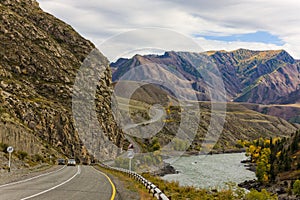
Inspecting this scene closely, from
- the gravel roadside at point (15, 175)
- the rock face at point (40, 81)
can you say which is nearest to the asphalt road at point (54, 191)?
the gravel roadside at point (15, 175)

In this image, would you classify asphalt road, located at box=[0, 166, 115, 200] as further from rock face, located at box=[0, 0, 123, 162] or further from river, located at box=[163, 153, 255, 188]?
river, located at box=[163, 153, 255, 188]

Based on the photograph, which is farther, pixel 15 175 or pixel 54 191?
pixel 15 175

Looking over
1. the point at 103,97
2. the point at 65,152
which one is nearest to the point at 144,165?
the point at 103,97

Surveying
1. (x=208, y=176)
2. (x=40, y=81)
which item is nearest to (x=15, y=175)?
(x=40, y=81)

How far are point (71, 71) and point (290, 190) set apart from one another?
70893mm

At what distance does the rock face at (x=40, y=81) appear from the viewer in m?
80.4

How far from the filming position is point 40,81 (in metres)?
102

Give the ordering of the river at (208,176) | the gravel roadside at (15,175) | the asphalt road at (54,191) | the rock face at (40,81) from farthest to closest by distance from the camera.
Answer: the river at (208,176)
the rock face at (40,81)
the gravel roadside at (15,175)
the asphalt road at (54,191)

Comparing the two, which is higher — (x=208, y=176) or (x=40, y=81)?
(x=40, y=81)

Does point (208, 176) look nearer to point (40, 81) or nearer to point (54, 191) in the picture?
point (40, 81)

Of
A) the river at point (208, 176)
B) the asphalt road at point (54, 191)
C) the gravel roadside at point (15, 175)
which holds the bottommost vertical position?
the river at point (208, 176)

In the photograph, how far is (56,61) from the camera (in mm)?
111562

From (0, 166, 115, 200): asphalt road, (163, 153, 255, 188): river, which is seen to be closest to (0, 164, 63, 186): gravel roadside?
(0, 166, 115, 200): asphalt road

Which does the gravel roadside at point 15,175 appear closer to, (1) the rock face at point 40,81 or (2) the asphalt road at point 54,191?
(2) the asphalt road at point 54,191
